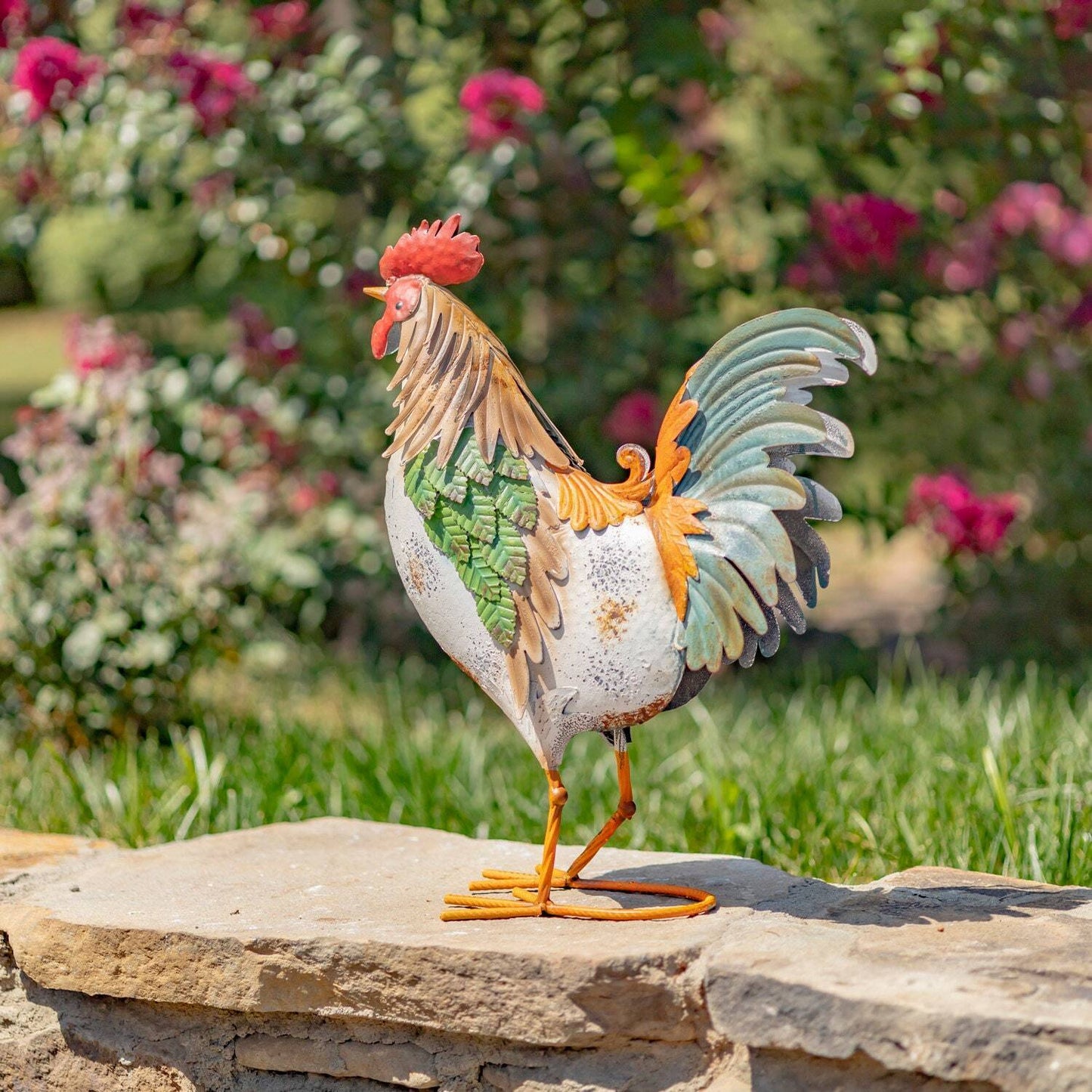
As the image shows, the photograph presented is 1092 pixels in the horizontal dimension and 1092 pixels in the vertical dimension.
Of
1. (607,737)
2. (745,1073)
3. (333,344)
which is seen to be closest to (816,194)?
(333,344)

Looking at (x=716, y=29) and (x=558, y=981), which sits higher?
(x=716, y=29)

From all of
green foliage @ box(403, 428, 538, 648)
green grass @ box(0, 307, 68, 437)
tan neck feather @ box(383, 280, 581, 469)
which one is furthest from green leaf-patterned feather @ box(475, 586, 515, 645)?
green grass @ box(0, 307, 68, 437)

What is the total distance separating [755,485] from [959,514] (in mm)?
2888

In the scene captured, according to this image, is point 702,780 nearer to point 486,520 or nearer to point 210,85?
point 486,520

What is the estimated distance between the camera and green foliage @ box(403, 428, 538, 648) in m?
2.18

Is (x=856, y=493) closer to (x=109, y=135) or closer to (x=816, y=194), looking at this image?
(x=816, y=194)

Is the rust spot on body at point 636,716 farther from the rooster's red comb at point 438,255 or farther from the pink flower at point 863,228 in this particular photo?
the pink flower at point 863,228

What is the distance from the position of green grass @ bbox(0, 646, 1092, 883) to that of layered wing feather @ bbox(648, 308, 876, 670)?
110 centimetres

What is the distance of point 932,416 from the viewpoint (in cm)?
626

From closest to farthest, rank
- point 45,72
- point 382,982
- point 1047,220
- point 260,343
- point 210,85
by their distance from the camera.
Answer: point 382,982
point 45,72
point 210,85
point 260,343
point 1047,220

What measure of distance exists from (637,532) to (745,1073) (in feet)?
2.53

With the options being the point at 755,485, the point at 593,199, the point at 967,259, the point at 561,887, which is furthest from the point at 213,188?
the point at 755,485

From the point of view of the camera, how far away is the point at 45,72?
4.26 metres

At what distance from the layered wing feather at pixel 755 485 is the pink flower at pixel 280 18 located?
3133 millimetres
